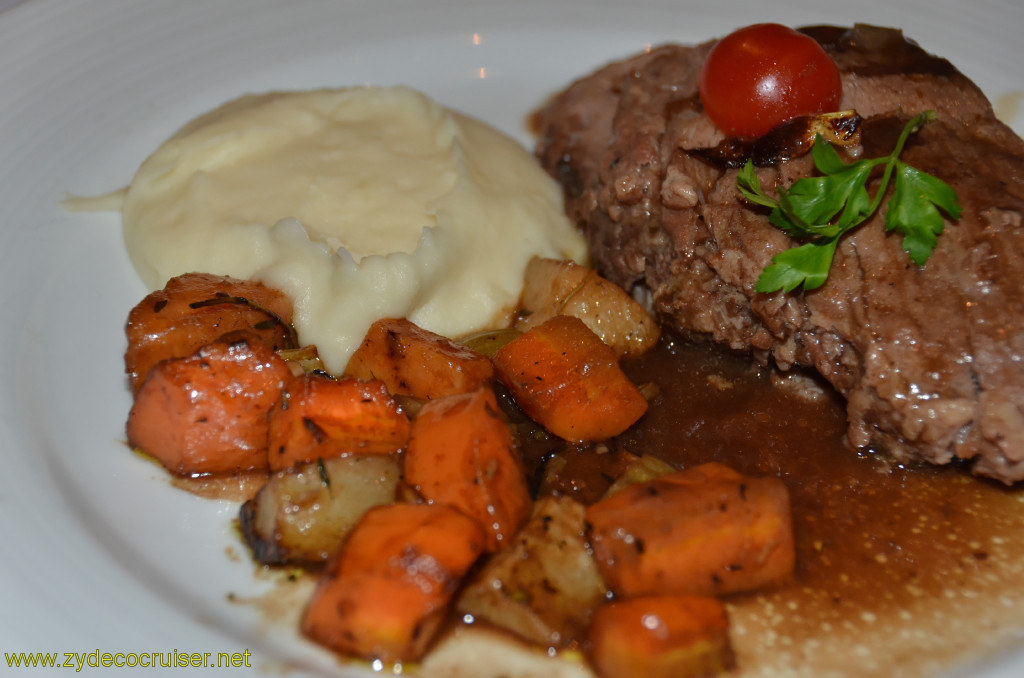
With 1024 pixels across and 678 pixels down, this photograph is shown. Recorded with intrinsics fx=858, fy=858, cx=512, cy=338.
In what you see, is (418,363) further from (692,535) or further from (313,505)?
(692,535)

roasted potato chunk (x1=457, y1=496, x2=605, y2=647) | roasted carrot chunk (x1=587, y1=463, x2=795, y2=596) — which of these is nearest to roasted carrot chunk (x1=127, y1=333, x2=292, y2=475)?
roasted potato chunk (x1=457, y1=496, x2=605, y2=647)

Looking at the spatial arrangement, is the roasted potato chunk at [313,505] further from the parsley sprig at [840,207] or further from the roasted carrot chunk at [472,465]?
the parsley sprig at [840,207]

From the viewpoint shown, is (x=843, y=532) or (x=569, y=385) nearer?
(x=843, y=532)

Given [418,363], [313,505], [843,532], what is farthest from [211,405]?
[843,532]

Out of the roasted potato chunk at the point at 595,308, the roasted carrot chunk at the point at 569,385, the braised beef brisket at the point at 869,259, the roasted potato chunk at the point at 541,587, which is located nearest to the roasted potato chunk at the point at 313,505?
the roasted potato chunk at the point at 541,587

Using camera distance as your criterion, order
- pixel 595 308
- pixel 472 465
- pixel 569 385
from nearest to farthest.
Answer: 1. pixel 472 465
2. pixel 569 385
3. pixel 595 308

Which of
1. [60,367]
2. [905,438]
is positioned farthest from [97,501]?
[905,438]
